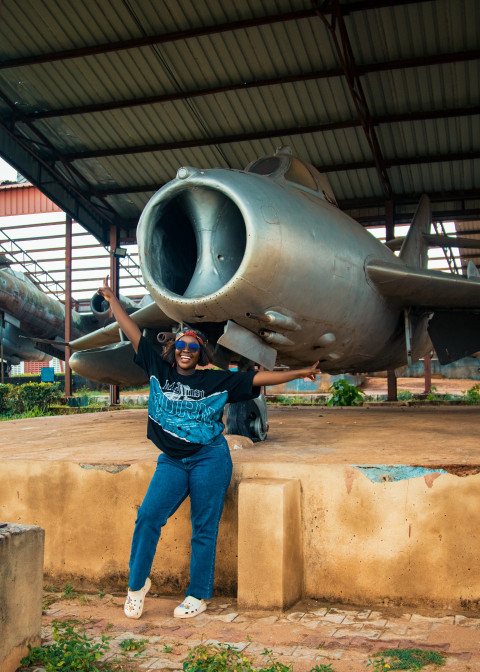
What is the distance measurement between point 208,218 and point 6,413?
552 inches

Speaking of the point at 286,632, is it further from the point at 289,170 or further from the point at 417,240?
the point at 417,240

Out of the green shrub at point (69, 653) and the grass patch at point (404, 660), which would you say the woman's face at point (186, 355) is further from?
the grass patch at point (404, 660)

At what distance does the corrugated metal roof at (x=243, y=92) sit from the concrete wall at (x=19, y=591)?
32.4ft

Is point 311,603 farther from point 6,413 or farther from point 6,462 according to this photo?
point 6,413

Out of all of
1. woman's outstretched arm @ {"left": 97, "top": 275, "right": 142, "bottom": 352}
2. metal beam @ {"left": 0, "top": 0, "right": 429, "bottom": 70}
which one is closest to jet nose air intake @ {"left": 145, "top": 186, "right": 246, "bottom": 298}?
woman's outstretched arm @ {"left": 97, "top": 275, "right": 142, "bottom": 352}

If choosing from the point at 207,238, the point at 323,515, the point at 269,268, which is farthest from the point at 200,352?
the point at 323,515

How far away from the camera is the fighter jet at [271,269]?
4.79 metres

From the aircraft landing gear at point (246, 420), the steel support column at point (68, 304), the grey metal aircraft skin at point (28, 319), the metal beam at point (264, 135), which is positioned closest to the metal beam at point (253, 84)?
the metal beam at point (264, 135)

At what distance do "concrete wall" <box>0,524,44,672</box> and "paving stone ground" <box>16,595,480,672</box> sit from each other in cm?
17

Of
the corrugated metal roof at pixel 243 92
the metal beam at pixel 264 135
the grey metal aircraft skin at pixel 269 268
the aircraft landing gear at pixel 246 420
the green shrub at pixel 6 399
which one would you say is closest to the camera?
the grey metal aircraft skin at pixel 269 268

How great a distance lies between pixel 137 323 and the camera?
855 centimetres

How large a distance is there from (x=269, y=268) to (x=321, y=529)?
203 centimetres

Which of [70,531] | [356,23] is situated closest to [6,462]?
A: [70,531]

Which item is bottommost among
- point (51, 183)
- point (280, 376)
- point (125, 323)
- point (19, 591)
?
point (19, 591)
